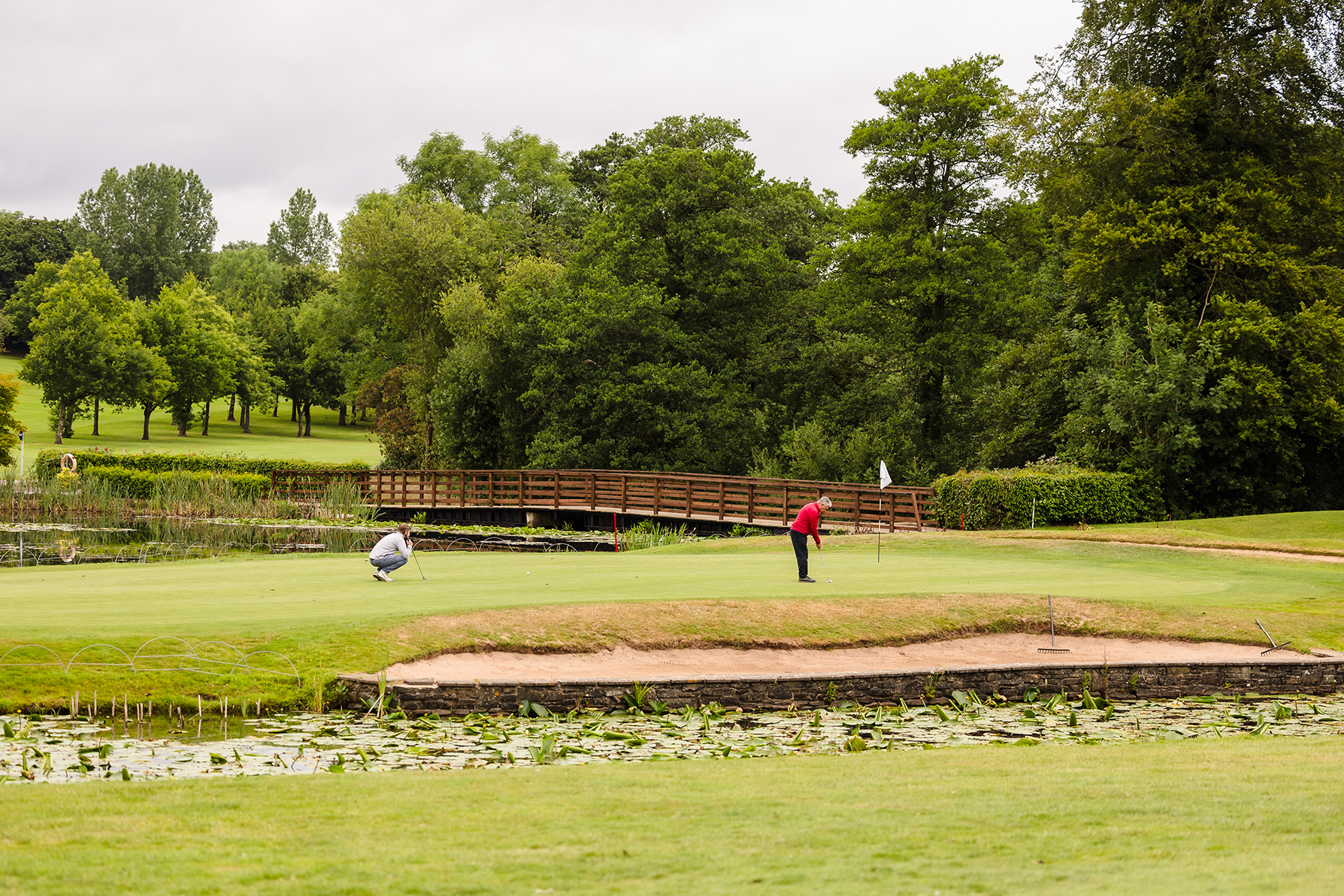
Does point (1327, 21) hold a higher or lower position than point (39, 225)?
lower

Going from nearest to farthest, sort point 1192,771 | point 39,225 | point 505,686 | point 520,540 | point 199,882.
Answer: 1. point 199,882
2. point 1192,771
3. point 505,686
4. point 520,540
5. point 39,225

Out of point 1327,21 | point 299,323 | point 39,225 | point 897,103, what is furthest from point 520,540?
point 39,225

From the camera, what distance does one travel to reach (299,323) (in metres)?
75.4

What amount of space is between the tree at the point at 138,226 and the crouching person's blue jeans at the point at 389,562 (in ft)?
335

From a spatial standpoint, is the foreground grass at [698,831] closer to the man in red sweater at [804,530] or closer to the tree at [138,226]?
the man in red sweater at [804,530]

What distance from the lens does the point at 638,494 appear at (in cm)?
3897

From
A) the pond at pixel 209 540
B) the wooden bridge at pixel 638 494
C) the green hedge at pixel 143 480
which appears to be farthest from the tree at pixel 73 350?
the pond at pixel 209 540

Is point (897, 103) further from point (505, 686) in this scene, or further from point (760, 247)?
point (505, 686)

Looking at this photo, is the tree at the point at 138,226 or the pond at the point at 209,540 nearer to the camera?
the pond at the point at 209,540

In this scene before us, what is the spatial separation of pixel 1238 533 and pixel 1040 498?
14.3ft

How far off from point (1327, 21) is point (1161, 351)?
10.6 metres

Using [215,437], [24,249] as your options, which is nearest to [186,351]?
[215,437]

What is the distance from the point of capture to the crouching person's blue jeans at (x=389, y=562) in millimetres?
17062

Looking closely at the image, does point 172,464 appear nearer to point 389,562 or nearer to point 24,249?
point 389,562
